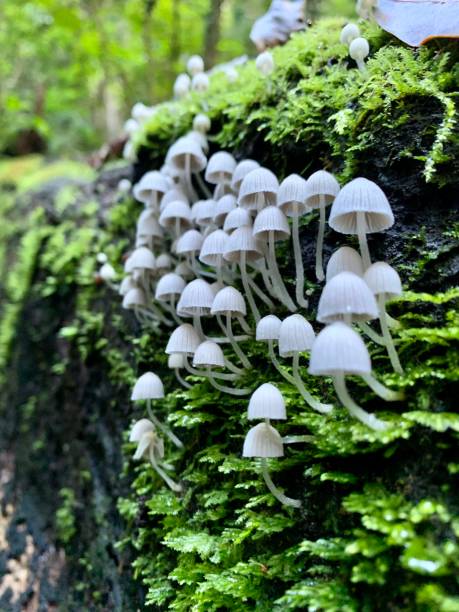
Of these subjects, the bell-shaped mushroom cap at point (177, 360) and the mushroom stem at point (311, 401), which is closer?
the mushroom stem at point (311, 401)

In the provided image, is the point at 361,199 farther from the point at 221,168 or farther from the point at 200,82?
the point at 200,82

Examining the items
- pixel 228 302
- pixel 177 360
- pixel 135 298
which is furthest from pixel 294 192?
pixel 135 298

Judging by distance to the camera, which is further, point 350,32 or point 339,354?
point 350,32

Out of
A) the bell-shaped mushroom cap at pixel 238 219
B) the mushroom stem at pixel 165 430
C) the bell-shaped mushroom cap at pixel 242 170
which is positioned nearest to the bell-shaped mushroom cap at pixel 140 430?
the mushroom stem at pixel 165 430

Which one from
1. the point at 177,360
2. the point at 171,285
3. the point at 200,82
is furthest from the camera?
the point at 200,82

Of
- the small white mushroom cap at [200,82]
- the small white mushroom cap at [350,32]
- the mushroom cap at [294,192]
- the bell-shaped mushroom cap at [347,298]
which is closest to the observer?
the bell-shaped mushroom cap at [347,298]

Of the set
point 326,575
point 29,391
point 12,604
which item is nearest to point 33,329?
point 29,391

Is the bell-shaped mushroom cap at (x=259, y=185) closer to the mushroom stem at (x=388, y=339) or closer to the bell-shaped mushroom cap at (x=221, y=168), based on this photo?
the bell-shaped mushroom cap at (x=221, y=168)

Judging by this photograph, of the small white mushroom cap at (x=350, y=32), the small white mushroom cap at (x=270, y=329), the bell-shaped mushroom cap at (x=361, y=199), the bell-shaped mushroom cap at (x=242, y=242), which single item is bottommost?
the small white mushroom cap at (x=270, y=329)
